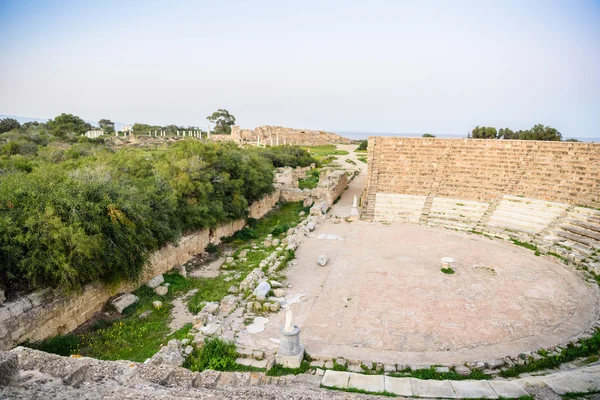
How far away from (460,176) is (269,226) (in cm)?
1169

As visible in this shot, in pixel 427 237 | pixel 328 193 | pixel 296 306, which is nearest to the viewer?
pixel 296 306

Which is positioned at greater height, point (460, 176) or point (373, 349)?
point (460, 176)

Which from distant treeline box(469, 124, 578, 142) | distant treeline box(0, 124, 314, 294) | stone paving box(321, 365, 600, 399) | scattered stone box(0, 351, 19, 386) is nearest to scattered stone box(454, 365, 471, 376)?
stone paving box(321, 365, 600, 399)

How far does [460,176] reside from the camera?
22.8 meters

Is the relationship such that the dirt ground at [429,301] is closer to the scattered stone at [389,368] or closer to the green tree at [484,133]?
the scattered stone at [389,368]

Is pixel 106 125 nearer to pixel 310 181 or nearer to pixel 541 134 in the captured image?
pixel 310 181

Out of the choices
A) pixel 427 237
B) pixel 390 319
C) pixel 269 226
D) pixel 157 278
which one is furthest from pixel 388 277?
pixel 269 226

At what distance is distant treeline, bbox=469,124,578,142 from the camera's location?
143ft

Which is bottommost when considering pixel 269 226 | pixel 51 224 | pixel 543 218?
pixel 269 226

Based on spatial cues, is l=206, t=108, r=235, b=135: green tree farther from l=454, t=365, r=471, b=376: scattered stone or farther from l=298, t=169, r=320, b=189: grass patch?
l=454, t=365, r=471, b=376: scattered stone

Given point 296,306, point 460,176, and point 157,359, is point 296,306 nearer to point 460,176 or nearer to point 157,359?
point 157,359

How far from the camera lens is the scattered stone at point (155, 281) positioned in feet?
41.2

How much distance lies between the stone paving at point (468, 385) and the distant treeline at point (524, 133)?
140 ft

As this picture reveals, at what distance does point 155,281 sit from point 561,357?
11.4 metres
